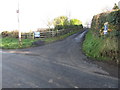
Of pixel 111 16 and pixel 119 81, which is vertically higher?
pixel 111 16

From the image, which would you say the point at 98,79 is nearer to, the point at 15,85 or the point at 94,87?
the point at 94,87

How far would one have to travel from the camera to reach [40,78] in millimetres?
5195

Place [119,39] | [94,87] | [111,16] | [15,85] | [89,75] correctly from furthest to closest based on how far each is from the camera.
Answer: [111,16] → [119,39] → [89,75] → [15,85] → [94,87]

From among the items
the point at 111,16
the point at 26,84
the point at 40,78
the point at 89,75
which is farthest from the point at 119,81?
the point at 111,16

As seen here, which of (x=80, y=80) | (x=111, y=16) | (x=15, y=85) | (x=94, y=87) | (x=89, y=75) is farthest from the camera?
(x=111, y=16)

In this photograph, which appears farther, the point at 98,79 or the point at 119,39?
the point at 119,39

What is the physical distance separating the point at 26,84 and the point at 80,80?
7.11 ft

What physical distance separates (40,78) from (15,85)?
3.47 feet

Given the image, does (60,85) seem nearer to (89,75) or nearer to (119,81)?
(89,75)

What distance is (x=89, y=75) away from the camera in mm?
5477

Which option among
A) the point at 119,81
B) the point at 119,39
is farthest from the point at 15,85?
the point at 119,39

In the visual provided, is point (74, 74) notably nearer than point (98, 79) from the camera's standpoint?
No

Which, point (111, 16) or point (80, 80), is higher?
Result: point (111, 16)

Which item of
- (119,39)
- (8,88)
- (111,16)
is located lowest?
(8,88)
